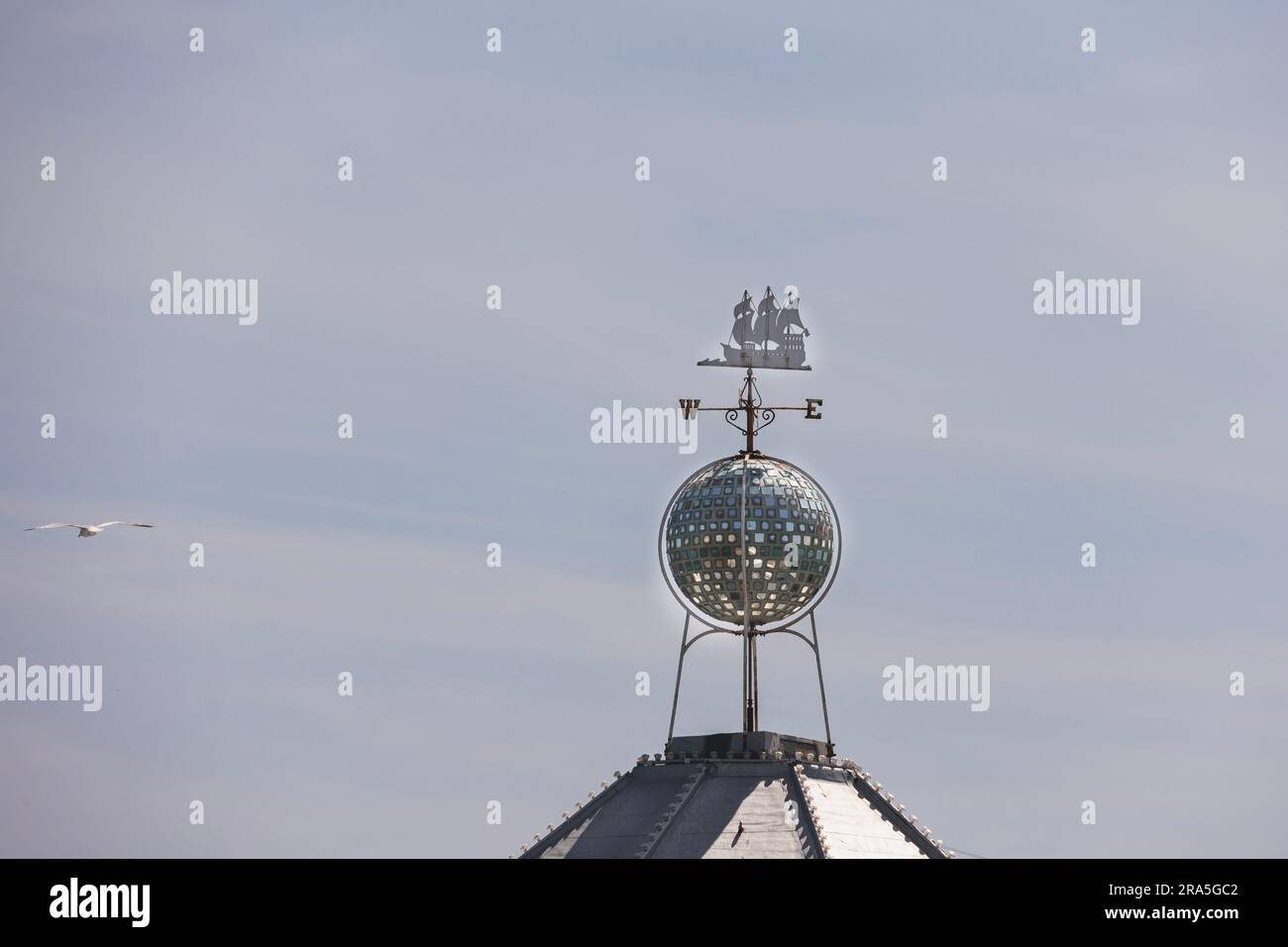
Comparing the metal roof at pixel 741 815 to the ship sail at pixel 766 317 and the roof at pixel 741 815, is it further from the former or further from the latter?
the ship sail at pixel 766 317

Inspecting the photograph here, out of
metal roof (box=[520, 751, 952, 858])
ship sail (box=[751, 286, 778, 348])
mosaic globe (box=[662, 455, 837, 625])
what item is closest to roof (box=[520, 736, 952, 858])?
metal roof (box=[520, 751, 952, 858])

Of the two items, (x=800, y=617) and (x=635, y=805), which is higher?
(x=800, y=617)

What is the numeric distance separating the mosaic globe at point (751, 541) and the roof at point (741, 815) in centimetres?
504

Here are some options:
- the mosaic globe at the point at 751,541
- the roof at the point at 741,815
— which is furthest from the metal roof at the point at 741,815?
the mosaic globe at the point at 751,541

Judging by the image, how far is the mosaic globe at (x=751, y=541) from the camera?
8719cm

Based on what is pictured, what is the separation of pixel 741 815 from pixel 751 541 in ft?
29.1

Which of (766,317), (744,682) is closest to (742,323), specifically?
(766,317)

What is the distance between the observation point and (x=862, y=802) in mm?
87312

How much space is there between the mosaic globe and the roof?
5.04 metres

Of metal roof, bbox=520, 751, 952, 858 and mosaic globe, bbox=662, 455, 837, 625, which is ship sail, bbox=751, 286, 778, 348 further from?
metal roof, bbox=520, 751, 952, 858

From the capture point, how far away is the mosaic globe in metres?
87.2
